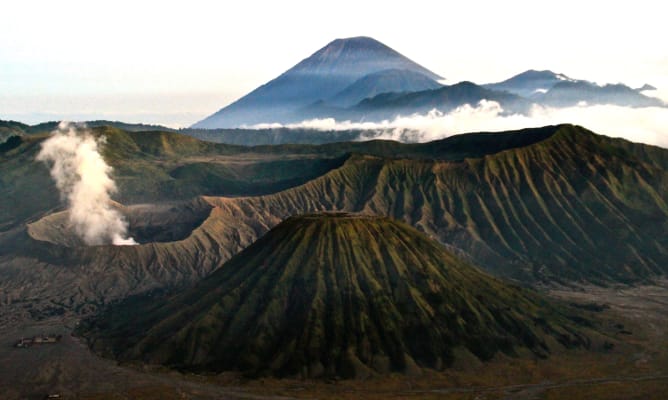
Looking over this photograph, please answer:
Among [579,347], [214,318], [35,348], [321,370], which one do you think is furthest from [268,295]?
[579,347]

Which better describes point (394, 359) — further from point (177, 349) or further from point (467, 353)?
point (177, 349)

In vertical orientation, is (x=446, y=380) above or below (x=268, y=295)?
below

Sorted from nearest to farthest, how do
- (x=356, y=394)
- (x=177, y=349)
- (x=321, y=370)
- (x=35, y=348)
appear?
1. (x=356, y=394)
2. (x=321, y=370)
3. (x=177, y=349)
4. (x=35, y=348)

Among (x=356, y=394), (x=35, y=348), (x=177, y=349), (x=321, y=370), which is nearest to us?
(x=356, y=394)

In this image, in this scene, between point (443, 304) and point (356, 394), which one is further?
point (443, 304)

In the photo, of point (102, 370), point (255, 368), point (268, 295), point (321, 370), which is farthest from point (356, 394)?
point (102, 370)

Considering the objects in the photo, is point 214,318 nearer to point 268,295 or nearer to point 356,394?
point 268,295
